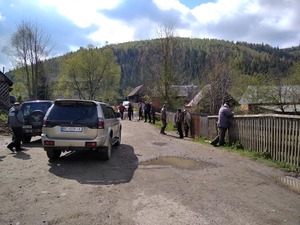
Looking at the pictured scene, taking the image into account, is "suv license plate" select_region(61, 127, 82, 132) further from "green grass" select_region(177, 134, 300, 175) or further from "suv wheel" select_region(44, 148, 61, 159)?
"green grass" select_region(177, 134, 300, 175)

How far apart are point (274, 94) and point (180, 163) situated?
26.8 metres

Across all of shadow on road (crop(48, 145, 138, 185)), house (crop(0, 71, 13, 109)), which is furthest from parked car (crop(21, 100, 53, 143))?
house (crop(0, 71, 13, 109))

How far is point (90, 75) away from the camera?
62156mm

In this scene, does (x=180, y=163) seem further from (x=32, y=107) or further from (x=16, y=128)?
(x=32, y=107)

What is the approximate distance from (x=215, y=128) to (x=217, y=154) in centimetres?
404

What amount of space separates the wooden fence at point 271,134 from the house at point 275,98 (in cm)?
2076

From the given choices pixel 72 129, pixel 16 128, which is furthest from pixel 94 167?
pixel 16 128

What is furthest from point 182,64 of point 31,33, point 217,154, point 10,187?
point 10,187

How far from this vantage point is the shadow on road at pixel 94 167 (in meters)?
7.93

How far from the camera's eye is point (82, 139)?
9.41 metres

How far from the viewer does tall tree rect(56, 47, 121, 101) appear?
61.3 meters

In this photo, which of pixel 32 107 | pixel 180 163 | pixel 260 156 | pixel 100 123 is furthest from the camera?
pixel 32 107

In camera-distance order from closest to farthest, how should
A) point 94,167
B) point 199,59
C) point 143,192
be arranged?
1. point 143,192
2. point 94,167
3. point 199,59

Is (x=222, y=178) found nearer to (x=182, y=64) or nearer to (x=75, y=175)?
(x=75, y=175)
